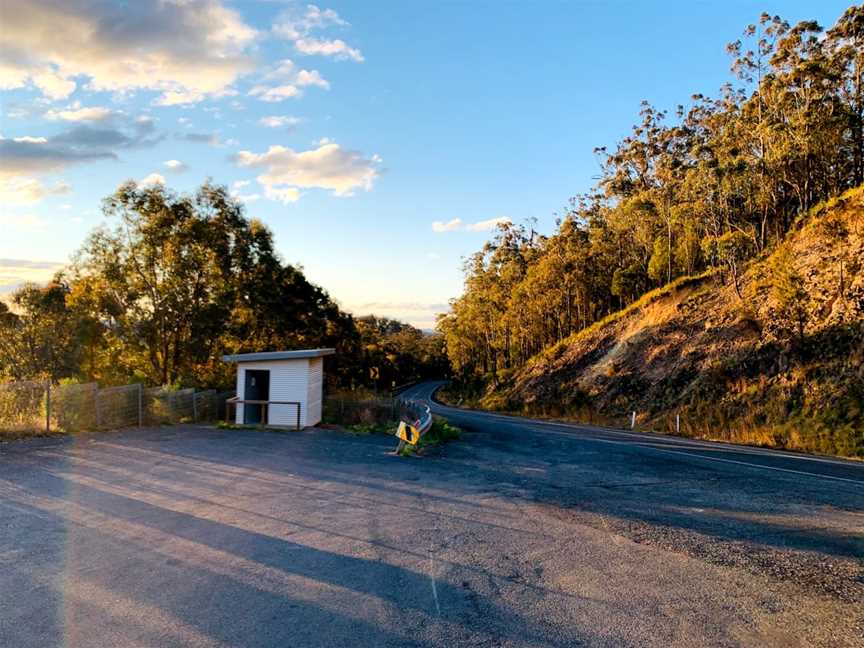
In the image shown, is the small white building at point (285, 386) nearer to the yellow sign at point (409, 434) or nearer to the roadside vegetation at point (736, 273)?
the yellow sign at point (409, 434)

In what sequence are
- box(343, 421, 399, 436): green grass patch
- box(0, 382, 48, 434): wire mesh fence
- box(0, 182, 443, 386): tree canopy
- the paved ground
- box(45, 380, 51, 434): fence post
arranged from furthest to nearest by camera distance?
box(0, 182, 443, 386): tree canopy, box(343, 421, 399, 436): green grass patch, box(45, 380, 51, 434): fence post, box(0, 382, 48, 434): wire mesh fence, the paved ground

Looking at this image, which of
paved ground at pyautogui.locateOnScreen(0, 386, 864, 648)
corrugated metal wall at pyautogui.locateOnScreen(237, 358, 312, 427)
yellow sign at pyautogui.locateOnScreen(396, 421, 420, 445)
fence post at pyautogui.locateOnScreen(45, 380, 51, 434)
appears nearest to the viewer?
paved ground at pyautogui.locateOnScreen(0, 386, 864, 648)

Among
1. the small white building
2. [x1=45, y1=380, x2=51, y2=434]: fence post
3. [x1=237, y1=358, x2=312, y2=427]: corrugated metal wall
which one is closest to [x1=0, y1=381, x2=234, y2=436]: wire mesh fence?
[x1=45, y1=380, x2=51, y2=434]: fence post

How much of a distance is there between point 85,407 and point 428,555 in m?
15.6

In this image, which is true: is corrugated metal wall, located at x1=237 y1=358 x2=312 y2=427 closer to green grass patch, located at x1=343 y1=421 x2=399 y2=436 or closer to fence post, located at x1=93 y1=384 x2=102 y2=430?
green grass patch, located at x1=343 y1=421 x2=399 y2=436

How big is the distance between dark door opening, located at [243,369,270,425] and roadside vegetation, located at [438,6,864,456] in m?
18.0

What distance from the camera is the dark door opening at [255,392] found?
2170cm

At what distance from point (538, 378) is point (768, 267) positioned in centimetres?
2097

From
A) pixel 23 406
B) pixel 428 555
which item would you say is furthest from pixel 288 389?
pixel 428 555

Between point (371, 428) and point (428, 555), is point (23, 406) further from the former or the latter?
point (428, 555)

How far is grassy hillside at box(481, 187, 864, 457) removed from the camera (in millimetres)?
19953

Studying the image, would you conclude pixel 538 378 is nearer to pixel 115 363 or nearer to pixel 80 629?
pixel 115 363

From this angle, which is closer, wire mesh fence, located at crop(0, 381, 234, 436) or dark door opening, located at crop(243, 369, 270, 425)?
wire mesh fence, located at crop(0, 381, 234, 436)

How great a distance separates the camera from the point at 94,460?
12312 millimetres
